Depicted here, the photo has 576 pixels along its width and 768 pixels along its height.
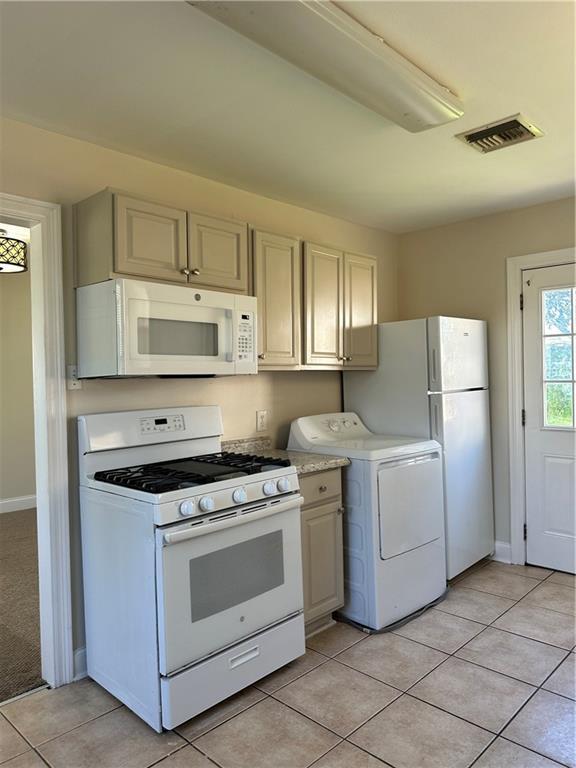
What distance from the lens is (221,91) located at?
2.06 meters

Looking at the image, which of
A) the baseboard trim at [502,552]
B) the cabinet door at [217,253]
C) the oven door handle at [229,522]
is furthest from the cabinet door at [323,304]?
the baseboard trim at [502,552]

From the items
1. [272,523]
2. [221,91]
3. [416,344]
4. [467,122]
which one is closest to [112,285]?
[221,91]

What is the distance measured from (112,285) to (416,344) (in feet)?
6.30

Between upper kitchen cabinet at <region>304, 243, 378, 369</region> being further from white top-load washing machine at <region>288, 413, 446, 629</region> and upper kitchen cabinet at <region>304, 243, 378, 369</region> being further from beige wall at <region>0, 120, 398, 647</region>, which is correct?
white top-load washing machine at <region>288, 413, 446, 629</region>

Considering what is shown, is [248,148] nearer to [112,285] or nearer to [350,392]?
[112,285]

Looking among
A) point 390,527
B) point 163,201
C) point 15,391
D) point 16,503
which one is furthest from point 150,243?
point 16,503

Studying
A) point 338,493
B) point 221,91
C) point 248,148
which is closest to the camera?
point 221,91

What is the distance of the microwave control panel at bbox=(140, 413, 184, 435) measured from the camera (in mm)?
2543

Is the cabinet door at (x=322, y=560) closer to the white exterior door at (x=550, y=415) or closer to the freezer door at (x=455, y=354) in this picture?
the freezer door at (x=455, y=354)

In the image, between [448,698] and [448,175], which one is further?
[448,175]

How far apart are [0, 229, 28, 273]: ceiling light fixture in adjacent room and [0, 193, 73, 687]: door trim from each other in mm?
1842

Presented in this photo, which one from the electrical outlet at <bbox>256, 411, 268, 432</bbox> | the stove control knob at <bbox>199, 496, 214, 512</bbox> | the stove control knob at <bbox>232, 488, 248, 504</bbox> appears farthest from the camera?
the electrical outlet at <bbox>256, 411, 268, 432</bbox>

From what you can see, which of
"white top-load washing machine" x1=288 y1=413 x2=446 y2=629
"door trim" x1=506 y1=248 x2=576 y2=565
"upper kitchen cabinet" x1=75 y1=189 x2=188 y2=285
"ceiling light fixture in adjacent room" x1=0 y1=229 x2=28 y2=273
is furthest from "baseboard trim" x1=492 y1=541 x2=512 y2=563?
"ceiling light fixture in adjacent room" x1=0 y1=229 x2=28 y2=273

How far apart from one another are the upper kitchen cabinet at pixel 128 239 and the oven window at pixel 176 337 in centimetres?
21
